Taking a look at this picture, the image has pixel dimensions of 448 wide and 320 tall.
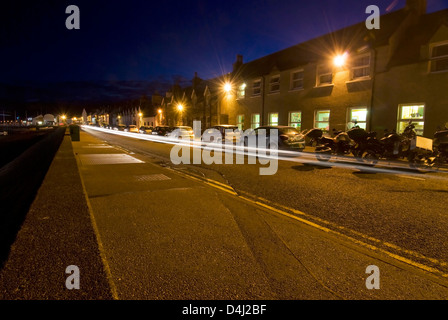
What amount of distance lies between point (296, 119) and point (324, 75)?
13.1 feet

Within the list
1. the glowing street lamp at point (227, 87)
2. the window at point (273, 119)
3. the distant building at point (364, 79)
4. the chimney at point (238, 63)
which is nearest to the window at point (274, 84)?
the distant building at point (364, 79)

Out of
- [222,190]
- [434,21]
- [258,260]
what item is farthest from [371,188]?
[434,21]

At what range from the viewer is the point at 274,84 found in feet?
81.1

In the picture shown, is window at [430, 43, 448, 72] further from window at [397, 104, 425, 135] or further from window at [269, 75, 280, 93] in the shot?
window at [269, 75, 280, 93]

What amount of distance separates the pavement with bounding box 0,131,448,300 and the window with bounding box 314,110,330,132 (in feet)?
53.6

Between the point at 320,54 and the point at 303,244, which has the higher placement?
the point at 320,54

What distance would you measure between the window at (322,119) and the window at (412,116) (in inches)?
186

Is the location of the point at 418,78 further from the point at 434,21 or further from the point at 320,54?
the point at 320,54

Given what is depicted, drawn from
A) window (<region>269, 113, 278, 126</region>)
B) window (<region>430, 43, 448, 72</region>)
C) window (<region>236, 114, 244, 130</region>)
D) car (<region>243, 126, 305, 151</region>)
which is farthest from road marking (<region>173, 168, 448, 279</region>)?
window (<region>236, 114, 244, 130</region>)

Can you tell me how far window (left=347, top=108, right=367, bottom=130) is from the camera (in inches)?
703

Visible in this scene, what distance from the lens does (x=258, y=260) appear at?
3.37 meters

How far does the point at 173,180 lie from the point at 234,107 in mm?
22814

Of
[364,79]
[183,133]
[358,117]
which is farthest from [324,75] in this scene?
[183,133]

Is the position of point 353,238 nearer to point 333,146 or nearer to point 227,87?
point 333,146
